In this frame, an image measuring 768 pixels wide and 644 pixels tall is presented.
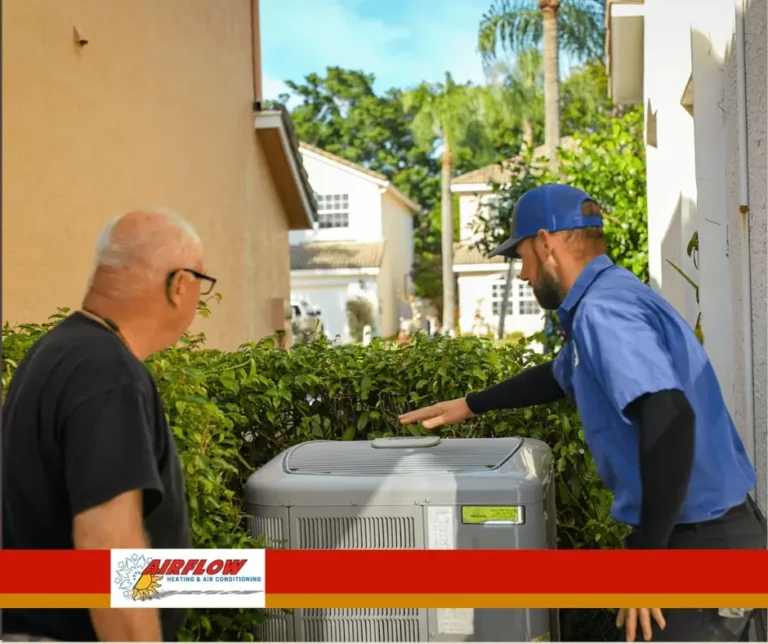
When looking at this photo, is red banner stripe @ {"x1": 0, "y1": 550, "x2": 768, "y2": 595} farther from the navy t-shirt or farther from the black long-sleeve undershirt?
the navy t-shirt

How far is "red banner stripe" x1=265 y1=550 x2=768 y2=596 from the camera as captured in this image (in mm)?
2332

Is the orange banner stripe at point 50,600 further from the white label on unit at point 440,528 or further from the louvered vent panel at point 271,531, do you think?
the white label on unit at point 440,528

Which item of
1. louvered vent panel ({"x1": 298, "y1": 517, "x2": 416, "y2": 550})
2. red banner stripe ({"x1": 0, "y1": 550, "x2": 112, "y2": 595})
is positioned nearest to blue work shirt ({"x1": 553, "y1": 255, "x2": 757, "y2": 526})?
louvered vent panel ({"x1": 298, "y1": 517, "x2": 416, "y2": 550})

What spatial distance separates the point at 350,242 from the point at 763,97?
36.3m

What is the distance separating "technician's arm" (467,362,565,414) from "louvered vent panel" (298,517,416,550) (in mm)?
507

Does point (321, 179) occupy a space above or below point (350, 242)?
above

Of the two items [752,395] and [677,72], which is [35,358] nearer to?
[752,395]

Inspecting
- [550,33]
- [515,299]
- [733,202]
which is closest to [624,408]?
[733,202]

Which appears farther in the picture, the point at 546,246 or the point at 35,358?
the point at 546,246

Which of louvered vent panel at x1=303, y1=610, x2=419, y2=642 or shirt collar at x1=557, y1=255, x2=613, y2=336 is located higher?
shirt collar at x1=557, y1=255, x2=613, y2=336

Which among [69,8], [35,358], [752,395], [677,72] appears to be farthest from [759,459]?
[69,8]

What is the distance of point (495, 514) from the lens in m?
2.96

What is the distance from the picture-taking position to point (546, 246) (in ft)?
9.04

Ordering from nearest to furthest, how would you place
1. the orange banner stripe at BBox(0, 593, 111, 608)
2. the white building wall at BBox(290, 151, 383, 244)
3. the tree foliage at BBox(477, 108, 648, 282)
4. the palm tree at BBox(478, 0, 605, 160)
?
the orange banner stripe at BBox(0, 593, 111, 608), the tree foliage at BBox(477, 108, 648, 282), the palm tree at BBox(478, 0, 605, 160), the white building wall at BBox(290, 151, 383, 244)
